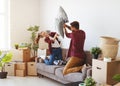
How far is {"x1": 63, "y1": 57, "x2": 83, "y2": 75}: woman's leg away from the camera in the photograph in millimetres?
4793

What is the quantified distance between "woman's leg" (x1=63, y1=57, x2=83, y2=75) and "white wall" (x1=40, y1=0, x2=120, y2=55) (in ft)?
1.91

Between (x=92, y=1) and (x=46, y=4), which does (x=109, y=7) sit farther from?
(x=46, y=4)

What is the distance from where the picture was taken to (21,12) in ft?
23.9

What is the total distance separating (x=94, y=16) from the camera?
17.1 feet

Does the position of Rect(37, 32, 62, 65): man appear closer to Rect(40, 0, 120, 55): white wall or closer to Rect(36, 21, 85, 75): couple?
Rect(40, 0, 120, 55): white wall

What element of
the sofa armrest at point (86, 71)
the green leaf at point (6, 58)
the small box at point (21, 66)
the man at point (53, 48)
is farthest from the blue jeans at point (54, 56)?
the sofa armrest at point (86, 71)

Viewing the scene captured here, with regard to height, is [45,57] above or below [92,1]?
below

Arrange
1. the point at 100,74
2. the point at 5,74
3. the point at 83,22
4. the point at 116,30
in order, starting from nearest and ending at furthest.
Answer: the point at 100,74 < the point at 116,30 < the point at 83,22 < the point at 5,74

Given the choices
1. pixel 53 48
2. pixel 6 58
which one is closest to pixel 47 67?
pixel 53 48

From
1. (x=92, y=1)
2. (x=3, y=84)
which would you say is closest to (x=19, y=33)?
(x=3, y=84)

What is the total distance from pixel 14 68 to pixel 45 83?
1.31 meters

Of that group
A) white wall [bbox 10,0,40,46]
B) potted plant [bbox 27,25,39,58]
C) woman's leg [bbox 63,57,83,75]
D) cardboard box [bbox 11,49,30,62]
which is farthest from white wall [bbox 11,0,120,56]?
cardboard box [bbox 11,49,30,62]

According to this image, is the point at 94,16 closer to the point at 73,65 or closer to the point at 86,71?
the point at 73,65

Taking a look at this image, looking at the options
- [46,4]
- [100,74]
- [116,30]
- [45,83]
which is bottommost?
[45,83]
